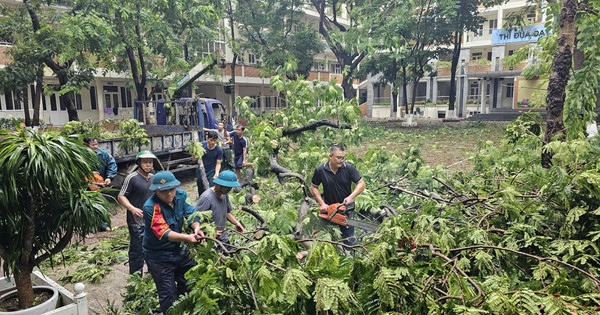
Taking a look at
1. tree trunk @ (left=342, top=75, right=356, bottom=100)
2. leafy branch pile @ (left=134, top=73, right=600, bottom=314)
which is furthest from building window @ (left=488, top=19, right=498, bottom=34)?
leafy branch pile @ (left=134, top=73, right=600, bottom=314)

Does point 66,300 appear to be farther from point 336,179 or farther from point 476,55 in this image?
point 476,55

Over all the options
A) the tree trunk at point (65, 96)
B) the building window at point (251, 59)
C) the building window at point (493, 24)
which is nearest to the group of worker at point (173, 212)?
the tree trunk at point (65, 96)

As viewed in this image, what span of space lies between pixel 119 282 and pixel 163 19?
11.5 m

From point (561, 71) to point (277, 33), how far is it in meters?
17.9

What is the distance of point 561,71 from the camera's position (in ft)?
16.3

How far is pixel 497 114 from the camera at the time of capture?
2909 cm

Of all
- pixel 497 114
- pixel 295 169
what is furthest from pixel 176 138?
pixel 497 114

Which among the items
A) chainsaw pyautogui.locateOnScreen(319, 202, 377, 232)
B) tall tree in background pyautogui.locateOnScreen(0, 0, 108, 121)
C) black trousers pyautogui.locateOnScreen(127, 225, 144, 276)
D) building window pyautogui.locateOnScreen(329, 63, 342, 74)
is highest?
building window pyautogui.locateOnScreen(329, 63, 342, 74)

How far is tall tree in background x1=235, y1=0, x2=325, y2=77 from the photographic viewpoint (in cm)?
2089

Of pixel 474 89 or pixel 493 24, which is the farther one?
pixel 474 89

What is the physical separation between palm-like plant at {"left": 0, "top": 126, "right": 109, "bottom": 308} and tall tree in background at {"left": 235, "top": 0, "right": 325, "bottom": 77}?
59.2 ft

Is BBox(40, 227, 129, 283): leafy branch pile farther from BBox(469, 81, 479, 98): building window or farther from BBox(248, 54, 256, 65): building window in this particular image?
BBox(469, 81, 479, 98): building window

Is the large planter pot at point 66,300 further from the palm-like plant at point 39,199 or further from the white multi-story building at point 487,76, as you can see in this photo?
the white multi-story building at point 487,76

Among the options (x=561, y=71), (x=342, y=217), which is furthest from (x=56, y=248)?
(x=561, y=71)
